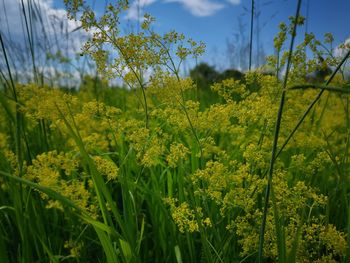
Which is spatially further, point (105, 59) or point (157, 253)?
point (157, 253)

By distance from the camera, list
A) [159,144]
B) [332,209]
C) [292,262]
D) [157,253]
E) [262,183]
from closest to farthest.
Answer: [292,262] → [262,183] → [159,144] → [157,253] → [332,209]

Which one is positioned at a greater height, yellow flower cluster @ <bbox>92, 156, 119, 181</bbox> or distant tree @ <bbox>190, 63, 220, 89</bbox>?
distant tree @ <bbox>190, 63, 220, 89</bbox>

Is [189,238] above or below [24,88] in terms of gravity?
below

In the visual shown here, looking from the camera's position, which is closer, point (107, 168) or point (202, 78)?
point (107, 168)

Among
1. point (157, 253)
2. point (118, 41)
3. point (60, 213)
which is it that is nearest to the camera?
point (118, 41)

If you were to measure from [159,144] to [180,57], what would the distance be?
0.49 meters

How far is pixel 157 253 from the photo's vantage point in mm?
2225

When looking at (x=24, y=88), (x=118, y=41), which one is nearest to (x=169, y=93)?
(x=118, y=41)

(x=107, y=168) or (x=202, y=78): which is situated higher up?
(x=202, y=78)

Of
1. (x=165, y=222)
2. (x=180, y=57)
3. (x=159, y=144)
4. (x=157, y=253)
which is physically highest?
(x=180, y=57)

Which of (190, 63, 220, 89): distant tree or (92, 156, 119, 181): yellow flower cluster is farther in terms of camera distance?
(190, 63, 220, 89): distant tree

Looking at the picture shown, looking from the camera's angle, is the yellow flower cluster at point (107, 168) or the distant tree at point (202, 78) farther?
the distant tree at point (202, 78)

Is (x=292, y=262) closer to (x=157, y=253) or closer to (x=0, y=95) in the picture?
(x=157, y=253)

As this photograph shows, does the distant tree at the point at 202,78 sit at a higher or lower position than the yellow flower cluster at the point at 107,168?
higher
